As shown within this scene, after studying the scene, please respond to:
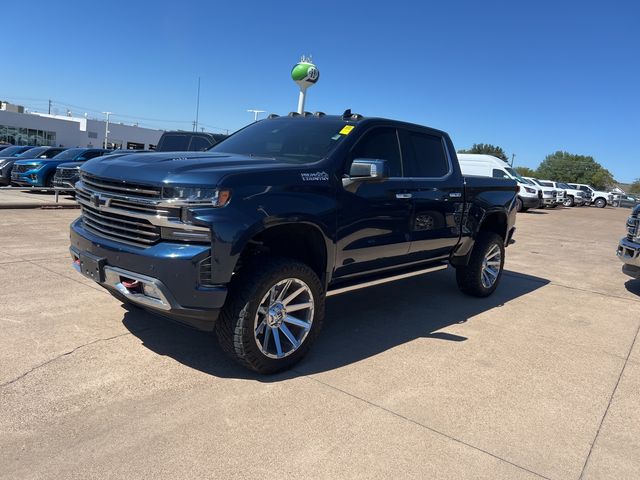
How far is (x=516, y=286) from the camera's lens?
766 centimetres

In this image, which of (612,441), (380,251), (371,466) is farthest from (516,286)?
(371,466)

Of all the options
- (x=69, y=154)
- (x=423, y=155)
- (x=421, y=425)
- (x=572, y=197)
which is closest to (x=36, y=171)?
(x=69, y=154)

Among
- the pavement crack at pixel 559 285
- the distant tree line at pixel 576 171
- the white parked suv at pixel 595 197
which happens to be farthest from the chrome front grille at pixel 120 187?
the distant tree line at pixel 576 171

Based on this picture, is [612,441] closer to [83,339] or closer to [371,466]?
[371,466]

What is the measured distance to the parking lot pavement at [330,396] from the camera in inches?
110

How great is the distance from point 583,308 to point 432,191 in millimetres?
2960

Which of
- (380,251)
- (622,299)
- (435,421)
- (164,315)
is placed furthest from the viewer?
(622,299)

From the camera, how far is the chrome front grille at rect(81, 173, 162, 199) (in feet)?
10.9

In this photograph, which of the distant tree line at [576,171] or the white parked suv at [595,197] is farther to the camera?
the distant tree line at [576,171]

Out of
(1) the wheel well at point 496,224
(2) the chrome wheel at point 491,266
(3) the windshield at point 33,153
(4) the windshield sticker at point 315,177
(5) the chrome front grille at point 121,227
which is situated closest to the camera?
(5) the chrome front grille at point 121,227

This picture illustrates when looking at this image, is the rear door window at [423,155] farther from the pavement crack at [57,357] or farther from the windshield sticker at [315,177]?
the pavement crack at [57,357]

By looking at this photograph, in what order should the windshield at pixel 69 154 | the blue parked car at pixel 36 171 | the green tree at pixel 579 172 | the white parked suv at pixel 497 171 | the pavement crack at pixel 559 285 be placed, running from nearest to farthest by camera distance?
the pavement crack at pixel 559 285, the blue parked car at pixel 36 171, the windshield at pixel 69 154, the white parked suv at pixel 497 171, the green tree at pixel 579 172

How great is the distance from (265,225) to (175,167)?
726 mm

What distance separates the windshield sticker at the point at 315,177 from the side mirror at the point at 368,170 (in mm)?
247
